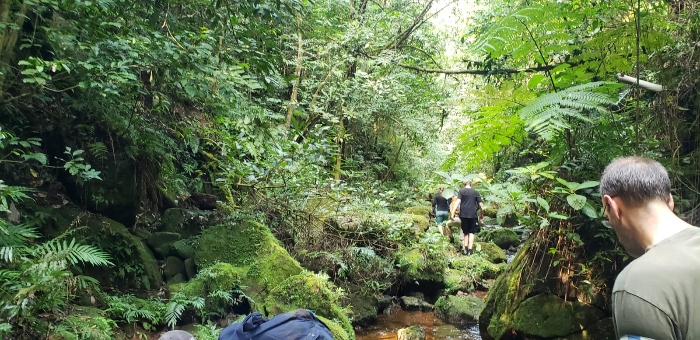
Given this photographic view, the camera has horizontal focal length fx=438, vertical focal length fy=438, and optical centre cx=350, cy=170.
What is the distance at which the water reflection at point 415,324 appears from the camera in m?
6.50

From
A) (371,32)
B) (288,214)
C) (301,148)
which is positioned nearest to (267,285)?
(288,214)

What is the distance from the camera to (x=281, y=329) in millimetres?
2311

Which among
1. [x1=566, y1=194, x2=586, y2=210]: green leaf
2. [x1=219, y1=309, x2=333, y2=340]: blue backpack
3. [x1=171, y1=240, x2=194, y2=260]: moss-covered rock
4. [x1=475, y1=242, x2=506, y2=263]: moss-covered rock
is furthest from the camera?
[x1=475, y1=242, x2=506, y2=263]: moss-covered rock

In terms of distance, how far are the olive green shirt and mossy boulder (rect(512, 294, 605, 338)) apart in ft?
12.9

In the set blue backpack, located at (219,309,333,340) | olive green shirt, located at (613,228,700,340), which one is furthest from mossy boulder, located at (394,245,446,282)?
olive green shirt, located at (613,228,700,340)

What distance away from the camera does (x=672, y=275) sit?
122cm

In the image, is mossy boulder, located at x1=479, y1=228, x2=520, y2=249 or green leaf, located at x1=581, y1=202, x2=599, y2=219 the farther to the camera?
mossy boulder, located at x1=479, y1=228, x2=520, y2=249

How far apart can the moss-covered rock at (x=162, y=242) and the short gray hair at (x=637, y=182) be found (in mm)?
5745

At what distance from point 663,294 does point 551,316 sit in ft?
13.4

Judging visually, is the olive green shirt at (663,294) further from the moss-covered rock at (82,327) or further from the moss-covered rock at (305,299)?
the moss-covered rock at (305,299)

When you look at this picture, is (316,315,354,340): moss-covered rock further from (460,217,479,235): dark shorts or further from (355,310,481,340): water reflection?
(460,217,479,235): dark shorts

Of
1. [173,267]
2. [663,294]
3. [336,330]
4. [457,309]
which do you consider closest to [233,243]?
[173,267]

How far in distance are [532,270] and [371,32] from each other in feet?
21.5

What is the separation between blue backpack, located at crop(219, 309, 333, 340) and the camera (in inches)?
89.4
